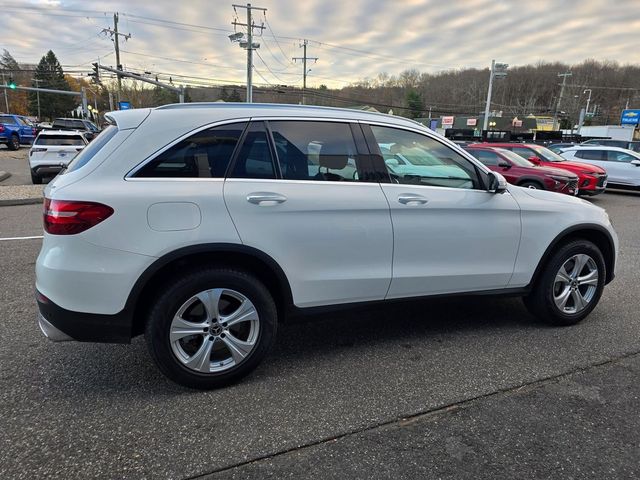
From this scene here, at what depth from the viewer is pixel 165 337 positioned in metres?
2.79

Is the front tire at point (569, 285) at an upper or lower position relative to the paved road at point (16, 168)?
upper

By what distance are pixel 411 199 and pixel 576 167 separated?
1284cm

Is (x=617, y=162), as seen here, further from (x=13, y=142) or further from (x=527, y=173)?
(x=13, y=142)

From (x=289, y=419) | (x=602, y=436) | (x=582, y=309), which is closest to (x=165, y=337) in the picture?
(x=289, y=419)

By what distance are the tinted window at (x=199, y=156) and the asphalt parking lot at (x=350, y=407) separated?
4.09 feet

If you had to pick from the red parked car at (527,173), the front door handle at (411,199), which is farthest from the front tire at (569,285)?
the red parked car at (527,173)

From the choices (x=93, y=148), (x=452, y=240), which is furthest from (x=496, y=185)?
(x=93, y=148)

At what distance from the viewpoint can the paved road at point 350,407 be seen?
2348 mm

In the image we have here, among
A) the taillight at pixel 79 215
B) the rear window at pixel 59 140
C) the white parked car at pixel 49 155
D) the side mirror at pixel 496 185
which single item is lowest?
the white parked car at pixel 49 155

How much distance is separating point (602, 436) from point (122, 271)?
2861 mm

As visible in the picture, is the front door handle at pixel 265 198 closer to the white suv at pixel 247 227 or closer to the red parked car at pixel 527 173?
the white suv at pixel 247 227

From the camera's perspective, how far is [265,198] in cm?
291

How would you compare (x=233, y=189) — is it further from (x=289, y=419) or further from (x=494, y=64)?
(x=494, y=64)

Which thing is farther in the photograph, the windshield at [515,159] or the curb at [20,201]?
the windshield at [515,159]
